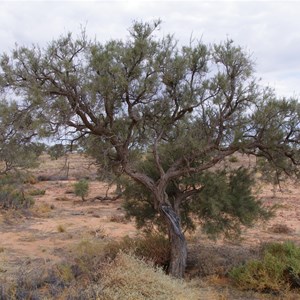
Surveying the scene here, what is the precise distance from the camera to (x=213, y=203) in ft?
34.8

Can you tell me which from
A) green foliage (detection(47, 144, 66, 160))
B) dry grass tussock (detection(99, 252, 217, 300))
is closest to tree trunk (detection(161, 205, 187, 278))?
dry grass tussock (detection(99, 252, 217, 300))

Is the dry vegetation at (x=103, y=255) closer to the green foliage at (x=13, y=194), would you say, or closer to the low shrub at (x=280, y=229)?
the low shrub at (x=280, y=229)

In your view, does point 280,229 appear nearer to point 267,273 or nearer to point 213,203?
point 213,203

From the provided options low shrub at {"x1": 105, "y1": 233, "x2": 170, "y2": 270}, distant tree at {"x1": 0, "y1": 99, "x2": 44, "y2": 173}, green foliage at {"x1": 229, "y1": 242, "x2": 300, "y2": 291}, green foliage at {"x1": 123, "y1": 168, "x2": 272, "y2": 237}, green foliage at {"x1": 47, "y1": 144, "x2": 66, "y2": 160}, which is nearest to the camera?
distant tree at {"x1": 0, "y1": 99, "x2": 44, "y2": 173}

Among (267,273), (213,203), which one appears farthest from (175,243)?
(267,273)

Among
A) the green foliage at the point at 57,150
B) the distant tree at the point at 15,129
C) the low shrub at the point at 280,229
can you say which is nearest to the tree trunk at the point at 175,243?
the green foliage at the point at 57,150

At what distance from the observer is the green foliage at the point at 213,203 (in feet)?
36.1

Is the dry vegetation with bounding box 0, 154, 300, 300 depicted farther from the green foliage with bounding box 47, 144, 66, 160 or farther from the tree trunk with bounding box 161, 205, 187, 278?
the tree trunk with bounding box 161, 205, 187, 278

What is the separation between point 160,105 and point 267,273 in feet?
14.0

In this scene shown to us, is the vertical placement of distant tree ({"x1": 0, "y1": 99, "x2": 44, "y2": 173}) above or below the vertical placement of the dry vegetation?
above

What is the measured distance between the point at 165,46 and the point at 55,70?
2378mm

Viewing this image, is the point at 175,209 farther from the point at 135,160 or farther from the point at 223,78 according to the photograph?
the point at 223,78

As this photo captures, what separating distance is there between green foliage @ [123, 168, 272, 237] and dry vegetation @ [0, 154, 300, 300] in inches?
30.1

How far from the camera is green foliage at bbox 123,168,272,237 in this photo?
36.1ft
